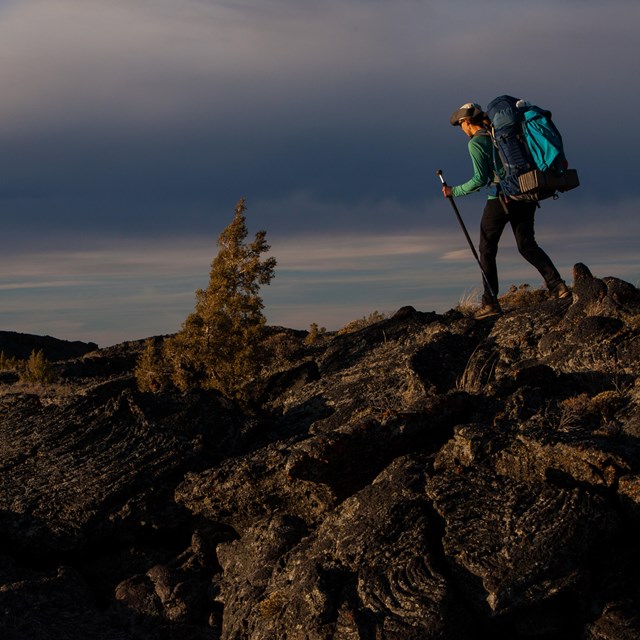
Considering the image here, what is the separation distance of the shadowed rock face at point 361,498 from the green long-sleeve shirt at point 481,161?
88.4 inches

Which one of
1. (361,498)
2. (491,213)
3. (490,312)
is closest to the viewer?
(361,498)

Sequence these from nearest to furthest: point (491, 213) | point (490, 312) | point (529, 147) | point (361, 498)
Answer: point (361, 498), point (529, 147), point (491, 213), point (490, 312)

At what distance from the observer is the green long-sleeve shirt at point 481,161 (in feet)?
51.0

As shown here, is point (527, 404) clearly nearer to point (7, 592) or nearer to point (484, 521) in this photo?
point (484, 521)

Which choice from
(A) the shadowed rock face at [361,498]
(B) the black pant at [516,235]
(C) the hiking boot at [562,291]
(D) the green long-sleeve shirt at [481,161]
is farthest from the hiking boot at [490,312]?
(D) the green long-sleeve shirt at [481,161]

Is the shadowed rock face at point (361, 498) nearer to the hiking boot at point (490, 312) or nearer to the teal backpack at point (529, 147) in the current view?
the hiking boot at point (490, 312)

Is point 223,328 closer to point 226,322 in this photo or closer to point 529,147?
point 226,322

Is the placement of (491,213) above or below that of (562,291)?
above

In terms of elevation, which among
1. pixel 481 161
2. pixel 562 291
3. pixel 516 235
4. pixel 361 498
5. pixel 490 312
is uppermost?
pixel 481 161

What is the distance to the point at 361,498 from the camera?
34.6 ft

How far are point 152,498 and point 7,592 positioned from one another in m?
2.21

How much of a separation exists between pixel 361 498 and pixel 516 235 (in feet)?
23.8

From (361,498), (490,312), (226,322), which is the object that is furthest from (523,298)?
(361,498)

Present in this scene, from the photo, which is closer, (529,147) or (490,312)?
(529,147)
